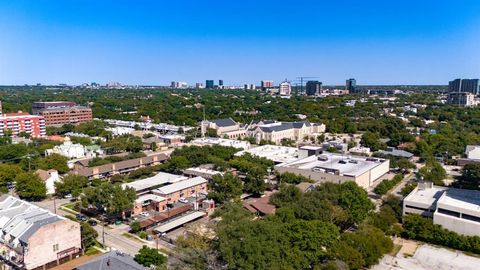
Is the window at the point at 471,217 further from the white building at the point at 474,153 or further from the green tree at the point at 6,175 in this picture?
the green tree at the point at 6,175

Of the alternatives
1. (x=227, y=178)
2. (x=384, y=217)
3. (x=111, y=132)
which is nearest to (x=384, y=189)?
(x=384, y=217)

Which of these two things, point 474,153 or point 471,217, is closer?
point 471,217

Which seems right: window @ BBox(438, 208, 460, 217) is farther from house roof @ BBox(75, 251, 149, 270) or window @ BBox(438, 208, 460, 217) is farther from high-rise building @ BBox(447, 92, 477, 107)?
high-rise building @ BBox(447, 92, 477, 107)

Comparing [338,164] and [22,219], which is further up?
[22,219]

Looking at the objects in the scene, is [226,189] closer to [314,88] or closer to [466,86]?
[466,86]

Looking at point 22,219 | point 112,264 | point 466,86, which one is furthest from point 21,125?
point 466,86

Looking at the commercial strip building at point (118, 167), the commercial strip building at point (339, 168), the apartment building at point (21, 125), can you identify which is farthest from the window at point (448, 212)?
the apartment building at point (21, 125)
